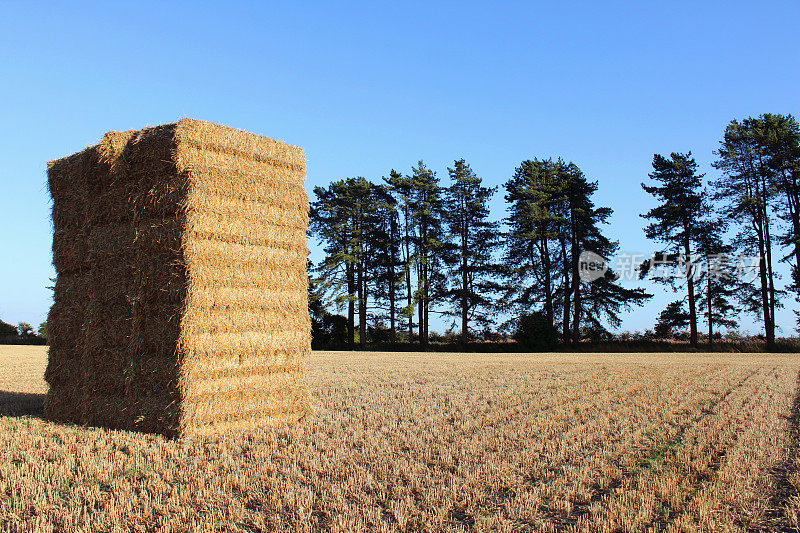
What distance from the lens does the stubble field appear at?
3.72 metres

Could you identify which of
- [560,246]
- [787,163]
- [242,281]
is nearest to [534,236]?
[560,246]

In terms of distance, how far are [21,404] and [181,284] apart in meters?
4.46

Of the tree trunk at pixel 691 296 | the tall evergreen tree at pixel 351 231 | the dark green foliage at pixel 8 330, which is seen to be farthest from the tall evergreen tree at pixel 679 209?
the dark green foliage at pixel 8 330

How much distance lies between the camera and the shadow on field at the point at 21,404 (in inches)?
303

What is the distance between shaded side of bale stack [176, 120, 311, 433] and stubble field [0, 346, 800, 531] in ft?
1.72

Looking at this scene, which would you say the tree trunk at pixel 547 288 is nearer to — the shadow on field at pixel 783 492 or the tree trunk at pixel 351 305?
the tree trunk at pixel 351 305

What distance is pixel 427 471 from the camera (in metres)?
4.67

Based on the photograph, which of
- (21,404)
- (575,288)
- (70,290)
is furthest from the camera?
(575,288)

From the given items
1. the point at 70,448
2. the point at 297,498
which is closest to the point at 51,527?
the point at 297,498

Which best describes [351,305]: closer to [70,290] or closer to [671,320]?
[671,320]

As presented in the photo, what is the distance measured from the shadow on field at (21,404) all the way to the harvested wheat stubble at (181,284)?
Result: 1.91 feet

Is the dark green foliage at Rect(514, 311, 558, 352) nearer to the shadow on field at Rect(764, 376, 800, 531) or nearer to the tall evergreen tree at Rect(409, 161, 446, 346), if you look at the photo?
the tall evergreen tree at Rect(409, 161, 446, 346)

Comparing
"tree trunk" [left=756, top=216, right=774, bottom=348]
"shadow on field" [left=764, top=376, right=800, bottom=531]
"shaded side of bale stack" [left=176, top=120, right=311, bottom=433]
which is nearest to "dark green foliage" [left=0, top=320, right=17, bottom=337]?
"shaded side of bale stack" [left=176, top=120, right=311, bottom=433]

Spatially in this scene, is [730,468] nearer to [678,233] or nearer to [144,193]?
[144,193]
